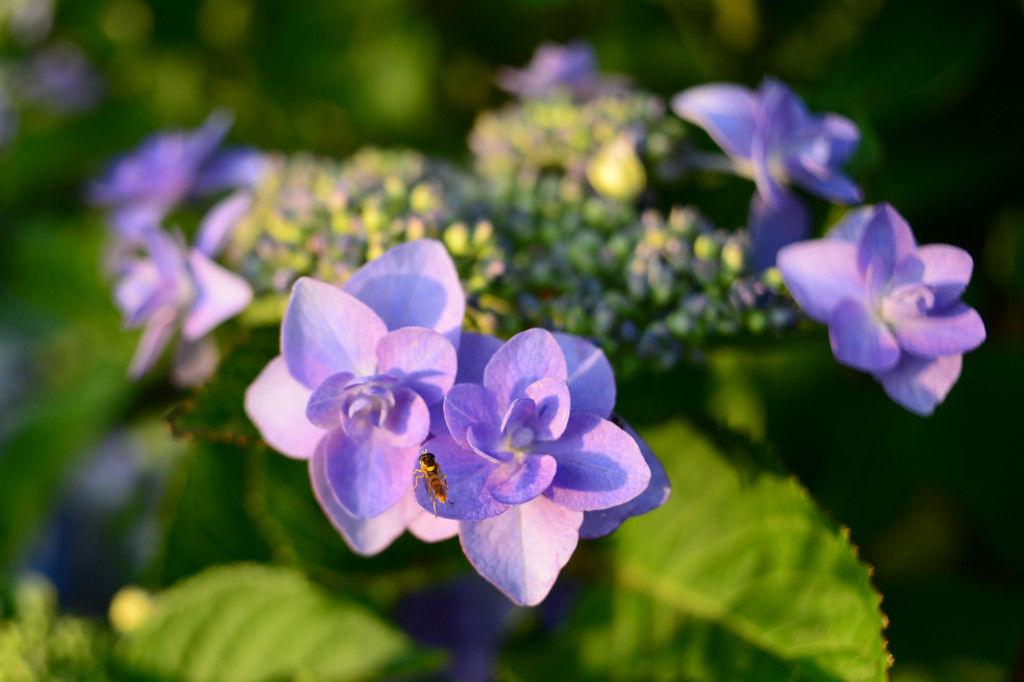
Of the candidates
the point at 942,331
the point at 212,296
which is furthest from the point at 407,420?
the point at 942,331

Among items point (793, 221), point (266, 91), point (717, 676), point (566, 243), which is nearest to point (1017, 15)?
point (793, 221)

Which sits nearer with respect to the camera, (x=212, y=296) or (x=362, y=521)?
(x=362, y=521)

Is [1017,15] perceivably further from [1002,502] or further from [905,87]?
[1002,502]

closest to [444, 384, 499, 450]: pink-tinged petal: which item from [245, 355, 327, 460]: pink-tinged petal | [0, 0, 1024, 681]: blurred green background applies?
[245, 355, 327, 460]: pink-tinged petal

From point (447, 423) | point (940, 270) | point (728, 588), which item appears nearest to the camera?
point (447, 423)

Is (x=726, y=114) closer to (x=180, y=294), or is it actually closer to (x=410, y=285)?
(x=410, y=285)

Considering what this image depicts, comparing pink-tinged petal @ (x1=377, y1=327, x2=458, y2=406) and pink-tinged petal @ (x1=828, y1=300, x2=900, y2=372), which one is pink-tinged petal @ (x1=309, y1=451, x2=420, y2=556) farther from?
pink-tinged petal @ (x1=828, y1=300, x2=900, y2=372)
